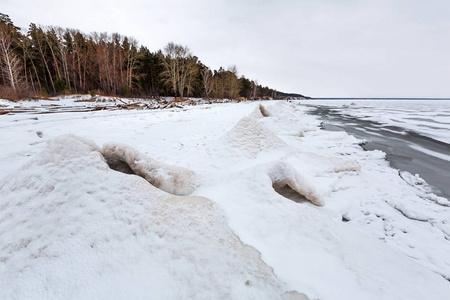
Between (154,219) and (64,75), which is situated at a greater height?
(64,75)

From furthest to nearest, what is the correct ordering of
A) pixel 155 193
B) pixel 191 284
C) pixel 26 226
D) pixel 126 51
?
pixel 126 51 → pixel 155 193 → pixel 26 226 → pixel 191 284

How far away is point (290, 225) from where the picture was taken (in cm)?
200

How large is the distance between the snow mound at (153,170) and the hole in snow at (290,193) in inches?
58.6

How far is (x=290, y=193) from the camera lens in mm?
3027

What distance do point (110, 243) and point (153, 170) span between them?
1.39 meters

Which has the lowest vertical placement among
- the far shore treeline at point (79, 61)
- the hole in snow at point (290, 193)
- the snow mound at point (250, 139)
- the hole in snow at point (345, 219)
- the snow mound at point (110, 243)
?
the hole in snow at point (345, 219)

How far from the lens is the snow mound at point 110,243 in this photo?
126 centimetres

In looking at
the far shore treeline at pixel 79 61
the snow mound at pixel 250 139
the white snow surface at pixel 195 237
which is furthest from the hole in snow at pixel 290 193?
the far shore treeline at pixel 79 61

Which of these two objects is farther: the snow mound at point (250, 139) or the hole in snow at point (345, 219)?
the snow mound at point (250, 139)

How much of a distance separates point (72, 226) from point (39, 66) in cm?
4511

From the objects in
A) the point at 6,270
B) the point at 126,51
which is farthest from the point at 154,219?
the point at 126,51

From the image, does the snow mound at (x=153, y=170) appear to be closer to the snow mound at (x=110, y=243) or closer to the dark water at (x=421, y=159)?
the snow mound at (x=110, y=243)

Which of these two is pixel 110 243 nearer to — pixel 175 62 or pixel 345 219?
pixel 345 219

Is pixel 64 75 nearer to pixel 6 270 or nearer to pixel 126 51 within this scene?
pixel 126 51
